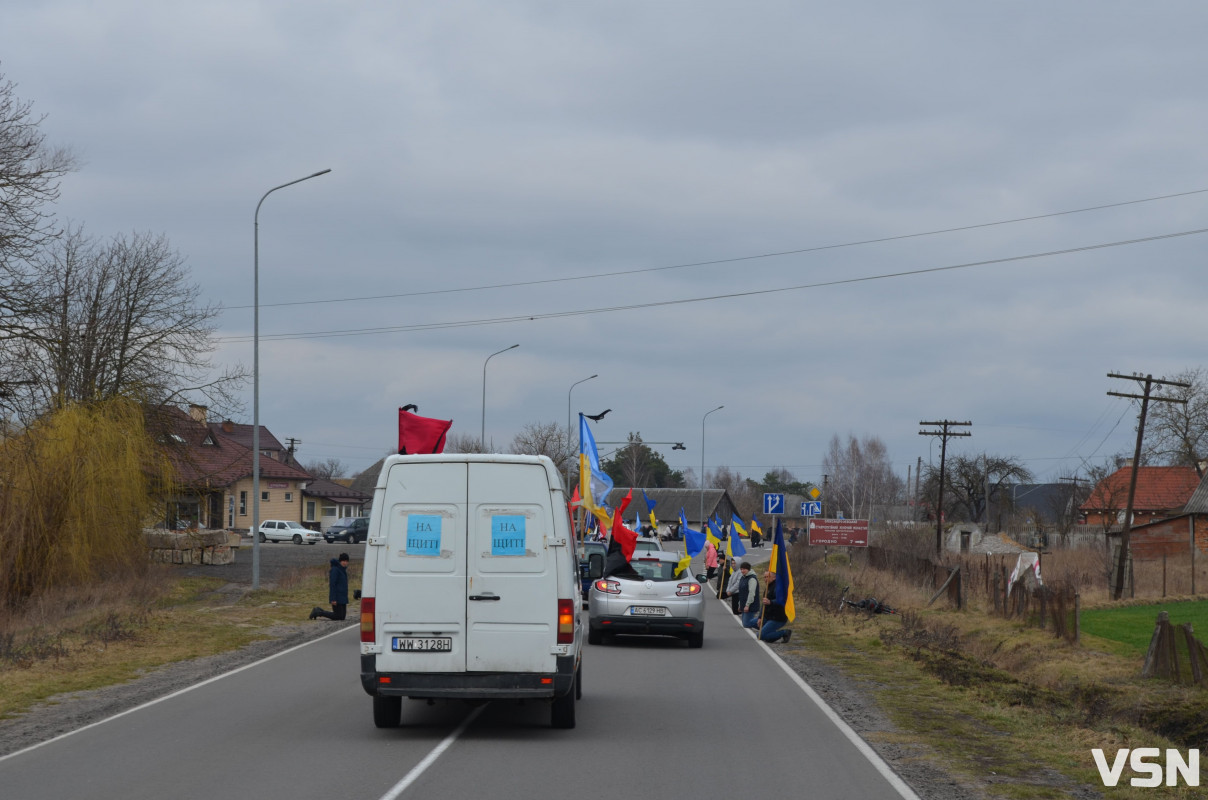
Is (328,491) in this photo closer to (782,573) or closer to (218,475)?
(218,475)

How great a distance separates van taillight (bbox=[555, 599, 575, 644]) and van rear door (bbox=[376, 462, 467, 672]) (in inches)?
13.7

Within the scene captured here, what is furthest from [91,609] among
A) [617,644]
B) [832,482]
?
[832,482]

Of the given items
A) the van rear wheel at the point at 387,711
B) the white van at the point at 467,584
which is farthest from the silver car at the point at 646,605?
the white van at the point at 467,584

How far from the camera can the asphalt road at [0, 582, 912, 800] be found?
8500 mm

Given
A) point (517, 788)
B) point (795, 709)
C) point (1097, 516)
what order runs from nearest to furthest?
point (517, 788), point (795, 709), point (1097, 516)

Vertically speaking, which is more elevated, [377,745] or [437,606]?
[437,606]

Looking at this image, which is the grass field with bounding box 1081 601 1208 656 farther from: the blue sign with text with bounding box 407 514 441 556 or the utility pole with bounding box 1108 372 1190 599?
the blue sign with text with bounding box 407 514 441 556

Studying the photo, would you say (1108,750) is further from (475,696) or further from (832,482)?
(832,482)

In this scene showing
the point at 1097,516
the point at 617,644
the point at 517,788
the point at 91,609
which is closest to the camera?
the point at 517,788

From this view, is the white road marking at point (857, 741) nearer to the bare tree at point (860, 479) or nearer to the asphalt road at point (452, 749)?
the asphalt road at point (452, 749)

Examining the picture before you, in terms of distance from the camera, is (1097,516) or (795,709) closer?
(795,709)

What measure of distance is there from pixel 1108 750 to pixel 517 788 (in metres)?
5.77

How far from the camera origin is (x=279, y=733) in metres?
10.9

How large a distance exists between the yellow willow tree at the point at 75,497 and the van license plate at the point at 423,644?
18049mm
